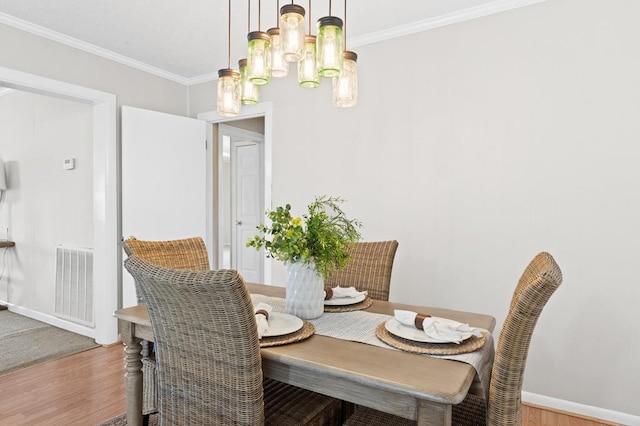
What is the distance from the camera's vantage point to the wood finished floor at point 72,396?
Answer: 7.49 ft

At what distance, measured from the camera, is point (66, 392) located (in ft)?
8.52

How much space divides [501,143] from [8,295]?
17.2 ft

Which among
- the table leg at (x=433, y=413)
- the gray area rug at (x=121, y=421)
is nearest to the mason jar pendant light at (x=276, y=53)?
the table leg at (x=433, y=413)

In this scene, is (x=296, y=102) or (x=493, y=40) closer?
(x=493, y=40)

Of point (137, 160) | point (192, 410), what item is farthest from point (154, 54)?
point (192, 410)

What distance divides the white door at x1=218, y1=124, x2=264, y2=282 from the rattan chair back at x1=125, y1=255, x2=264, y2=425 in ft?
12.1

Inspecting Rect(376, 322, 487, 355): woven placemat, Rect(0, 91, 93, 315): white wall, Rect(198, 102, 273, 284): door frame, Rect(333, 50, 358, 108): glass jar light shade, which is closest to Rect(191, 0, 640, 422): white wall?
Rect(198, 102, 273, 284): door frame

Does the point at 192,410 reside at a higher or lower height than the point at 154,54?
lower

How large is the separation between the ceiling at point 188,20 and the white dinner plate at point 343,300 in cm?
181

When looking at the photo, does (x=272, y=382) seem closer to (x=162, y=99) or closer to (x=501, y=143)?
(x=501, y=143)

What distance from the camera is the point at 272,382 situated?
165 cm

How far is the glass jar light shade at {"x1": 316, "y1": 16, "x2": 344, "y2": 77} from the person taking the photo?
149 centimetres

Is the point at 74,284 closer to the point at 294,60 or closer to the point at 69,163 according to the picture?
the point at 69,163

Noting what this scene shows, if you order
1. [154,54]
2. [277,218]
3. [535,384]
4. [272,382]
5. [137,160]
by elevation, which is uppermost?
[154,54]
